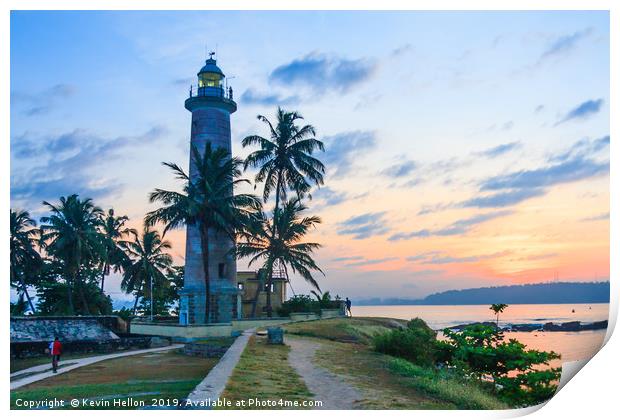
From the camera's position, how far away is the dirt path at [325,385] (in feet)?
40.5

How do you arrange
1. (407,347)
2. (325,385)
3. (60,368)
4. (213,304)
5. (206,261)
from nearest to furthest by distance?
(325,385) < (407,347) < (60,368) < (206,261) < (213,304)

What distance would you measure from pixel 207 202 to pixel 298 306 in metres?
11.4

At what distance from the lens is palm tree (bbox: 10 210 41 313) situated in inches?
1775

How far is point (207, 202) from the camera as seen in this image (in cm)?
3406

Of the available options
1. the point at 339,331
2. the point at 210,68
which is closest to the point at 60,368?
the point at 339,331

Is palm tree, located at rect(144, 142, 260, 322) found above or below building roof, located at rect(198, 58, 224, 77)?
below

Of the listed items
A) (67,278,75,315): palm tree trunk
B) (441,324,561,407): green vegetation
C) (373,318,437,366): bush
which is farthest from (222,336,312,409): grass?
(67,278,75,315): palm tree trunk

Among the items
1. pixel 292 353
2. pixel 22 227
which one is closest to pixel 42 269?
pixel 22 227

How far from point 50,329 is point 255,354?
17.1 meters

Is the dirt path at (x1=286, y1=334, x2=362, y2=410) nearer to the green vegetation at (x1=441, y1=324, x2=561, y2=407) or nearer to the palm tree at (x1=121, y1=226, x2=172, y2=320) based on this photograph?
the green vegetation at (x1=441, y1=324, x2=561, y2=407)

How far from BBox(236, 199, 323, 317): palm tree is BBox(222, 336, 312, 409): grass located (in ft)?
60.4

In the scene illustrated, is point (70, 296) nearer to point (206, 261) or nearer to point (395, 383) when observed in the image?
point (206, 261)
